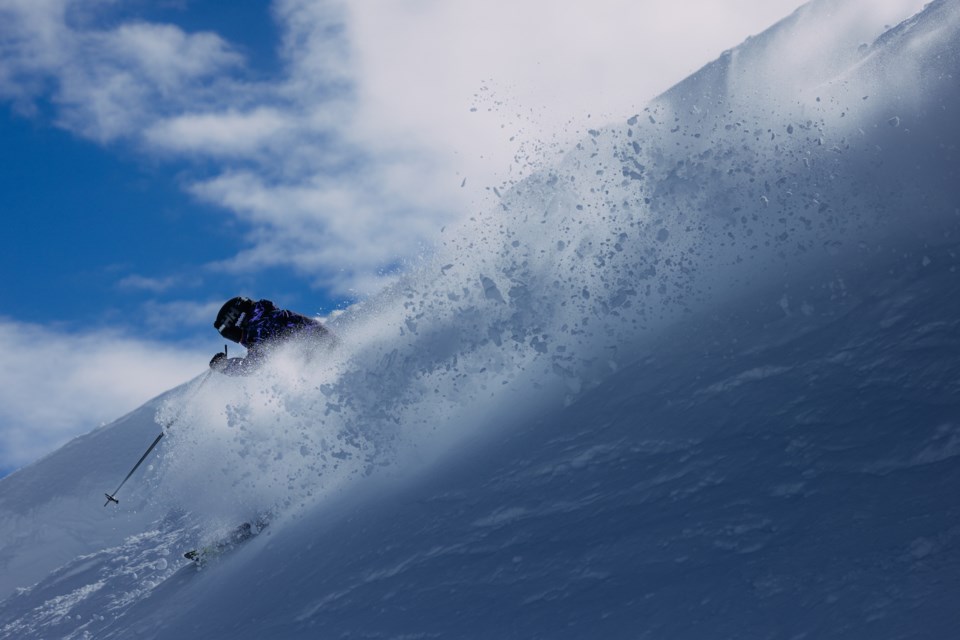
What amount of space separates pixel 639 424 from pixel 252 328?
7960mm

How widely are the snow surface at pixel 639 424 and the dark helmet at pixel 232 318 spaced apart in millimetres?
1019

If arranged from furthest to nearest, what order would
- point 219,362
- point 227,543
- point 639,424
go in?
point 219,362
point 227,543
point 639,424

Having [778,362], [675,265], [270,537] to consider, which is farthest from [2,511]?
[778,362]

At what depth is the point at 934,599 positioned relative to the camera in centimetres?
356

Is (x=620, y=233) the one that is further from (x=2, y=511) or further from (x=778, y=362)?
(x=2, y=511)

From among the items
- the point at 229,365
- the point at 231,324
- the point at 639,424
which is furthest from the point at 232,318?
the point at 639,424

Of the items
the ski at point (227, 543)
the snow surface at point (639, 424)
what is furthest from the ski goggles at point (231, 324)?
the ski at point (227, 543)

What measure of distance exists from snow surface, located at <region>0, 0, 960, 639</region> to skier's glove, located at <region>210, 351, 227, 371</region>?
0.81 metres

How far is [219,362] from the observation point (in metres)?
12.5

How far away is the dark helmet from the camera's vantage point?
498 inches

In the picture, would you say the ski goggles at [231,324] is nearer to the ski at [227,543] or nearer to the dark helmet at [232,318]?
the dark helmet at [232,318]

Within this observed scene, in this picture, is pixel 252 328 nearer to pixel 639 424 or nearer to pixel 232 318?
pixel 232 318

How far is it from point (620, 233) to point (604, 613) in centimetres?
607

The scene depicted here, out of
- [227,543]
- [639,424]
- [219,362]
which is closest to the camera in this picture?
[639,424]
